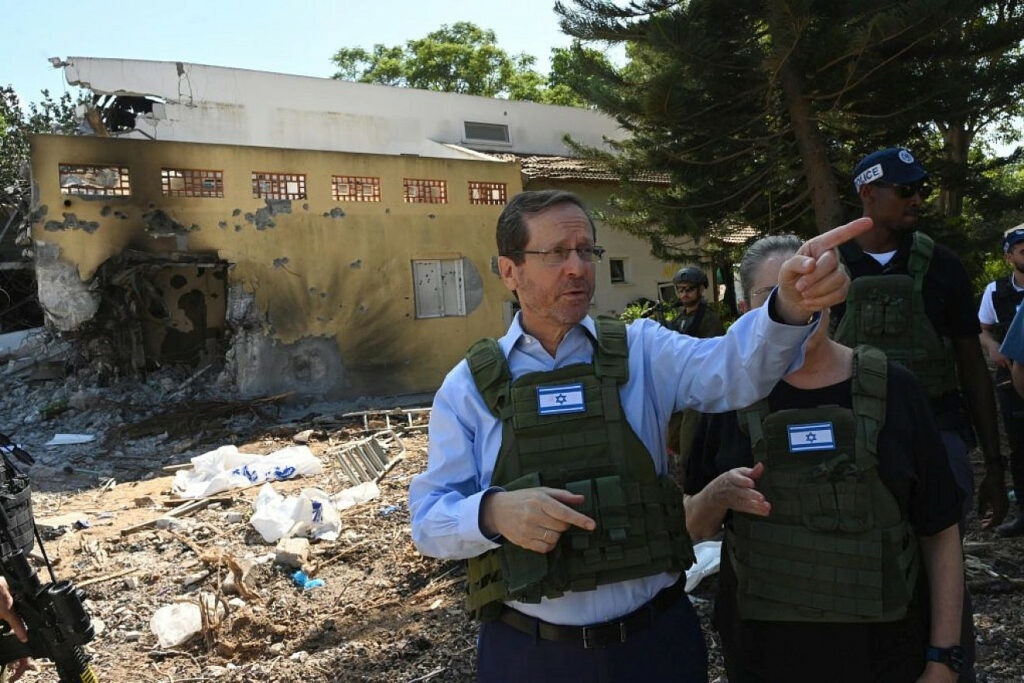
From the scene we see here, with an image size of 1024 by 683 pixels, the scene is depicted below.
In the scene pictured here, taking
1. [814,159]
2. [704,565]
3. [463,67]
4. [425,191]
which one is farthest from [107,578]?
[463,67]

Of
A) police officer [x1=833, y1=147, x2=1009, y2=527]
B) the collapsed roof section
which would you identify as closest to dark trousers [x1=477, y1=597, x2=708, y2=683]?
police officer [x1=833, y1=147, x2=1009, y2=527]

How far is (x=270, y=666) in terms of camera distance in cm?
425

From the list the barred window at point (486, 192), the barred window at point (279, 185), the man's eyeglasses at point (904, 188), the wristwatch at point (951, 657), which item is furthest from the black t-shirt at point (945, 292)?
the barred window at point (486, 192)

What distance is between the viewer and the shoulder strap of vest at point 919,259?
273cm

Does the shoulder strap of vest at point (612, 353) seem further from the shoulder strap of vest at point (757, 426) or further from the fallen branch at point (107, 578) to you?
the fallen branch at point (107, 578)

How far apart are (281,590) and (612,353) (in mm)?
4550

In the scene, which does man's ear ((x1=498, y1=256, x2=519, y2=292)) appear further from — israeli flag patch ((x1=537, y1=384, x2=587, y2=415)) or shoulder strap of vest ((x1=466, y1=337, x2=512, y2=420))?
israeli flag patch ((x1=537, y1=384, x2=587, y2=415))

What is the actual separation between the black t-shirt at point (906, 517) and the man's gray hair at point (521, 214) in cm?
69

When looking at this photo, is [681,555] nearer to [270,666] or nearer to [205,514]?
[270,666]

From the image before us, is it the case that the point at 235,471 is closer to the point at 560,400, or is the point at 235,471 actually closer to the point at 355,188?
the point at 355,188

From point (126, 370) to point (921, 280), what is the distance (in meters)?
13.4

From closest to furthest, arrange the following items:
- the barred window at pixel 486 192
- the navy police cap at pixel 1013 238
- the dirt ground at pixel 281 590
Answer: the dirt ground at pixel 281 590 < the navy police cap at pixel 1013 238 < the barred window at pixel 486 192

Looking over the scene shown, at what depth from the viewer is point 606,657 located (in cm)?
167

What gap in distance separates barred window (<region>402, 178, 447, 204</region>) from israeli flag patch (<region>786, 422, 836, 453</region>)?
13.1m
